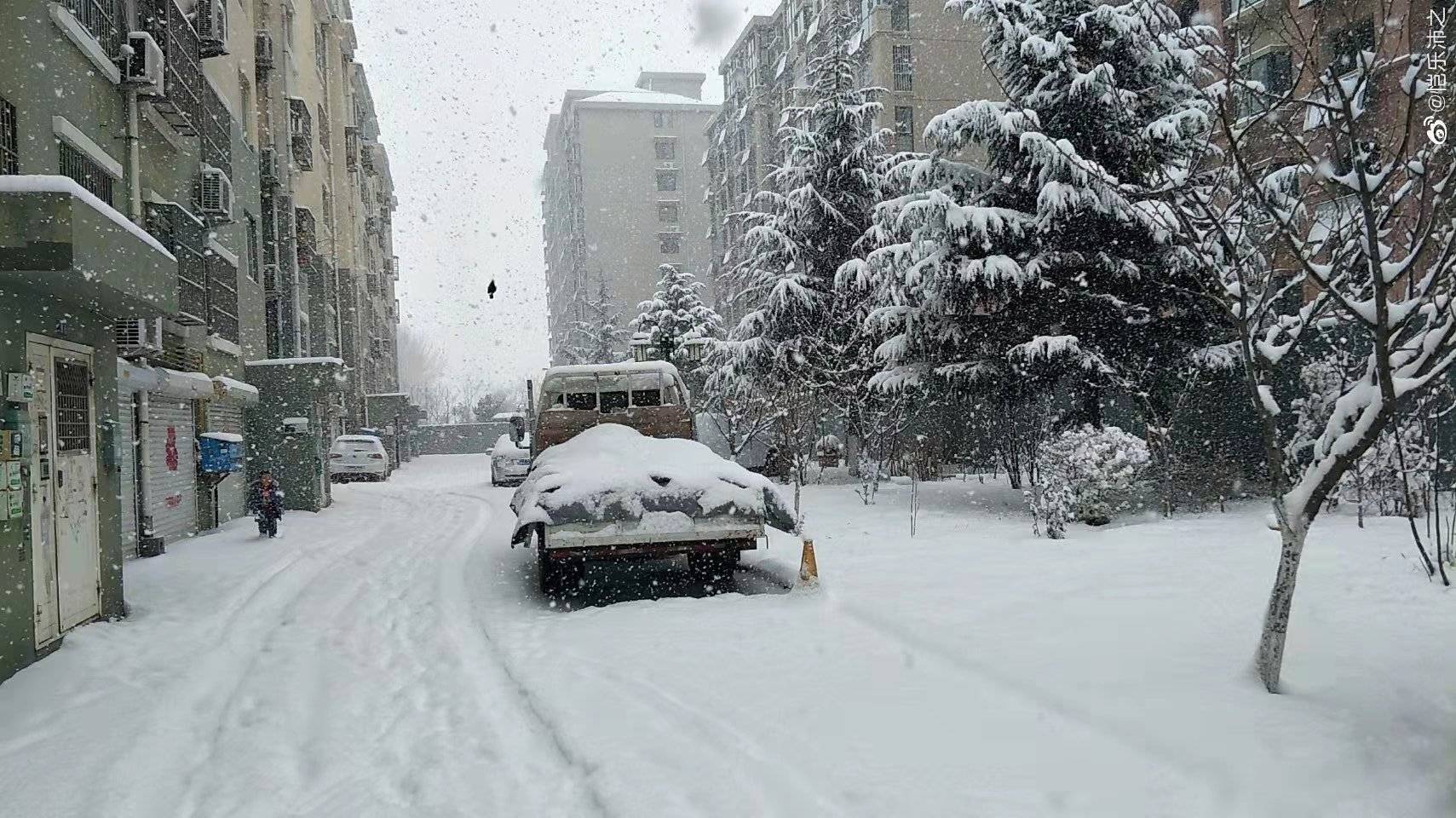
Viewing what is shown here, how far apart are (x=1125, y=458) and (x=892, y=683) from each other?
25.7 feet

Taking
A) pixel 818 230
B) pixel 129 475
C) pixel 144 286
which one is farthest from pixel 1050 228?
pixel 129 475

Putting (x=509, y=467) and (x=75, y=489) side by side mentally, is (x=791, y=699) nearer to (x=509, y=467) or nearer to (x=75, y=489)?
(x=75, y=489)

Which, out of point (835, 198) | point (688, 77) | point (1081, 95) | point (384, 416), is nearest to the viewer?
point (1081, 95)

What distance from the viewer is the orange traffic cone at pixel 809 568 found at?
28.1 feet

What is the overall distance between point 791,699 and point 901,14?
127 feet

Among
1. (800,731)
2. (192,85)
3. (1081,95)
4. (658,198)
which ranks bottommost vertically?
(800,731)

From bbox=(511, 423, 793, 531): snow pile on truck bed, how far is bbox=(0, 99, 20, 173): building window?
16.6 ft

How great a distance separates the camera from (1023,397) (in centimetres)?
1581

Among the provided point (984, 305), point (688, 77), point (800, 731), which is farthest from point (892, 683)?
point (688, 77)

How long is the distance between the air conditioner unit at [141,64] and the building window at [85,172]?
1.34 m

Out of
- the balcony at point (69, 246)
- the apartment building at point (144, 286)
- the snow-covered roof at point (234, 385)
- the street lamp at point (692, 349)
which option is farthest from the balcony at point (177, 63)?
the street lamp at point (692, 349)

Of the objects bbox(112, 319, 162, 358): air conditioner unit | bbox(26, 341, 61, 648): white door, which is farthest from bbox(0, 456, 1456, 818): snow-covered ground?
bbox(112, 319, 162, 358): air conditioner unit

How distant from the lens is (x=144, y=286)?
24.2 feet

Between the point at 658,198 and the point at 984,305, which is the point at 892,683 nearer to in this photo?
the point at 984,305
